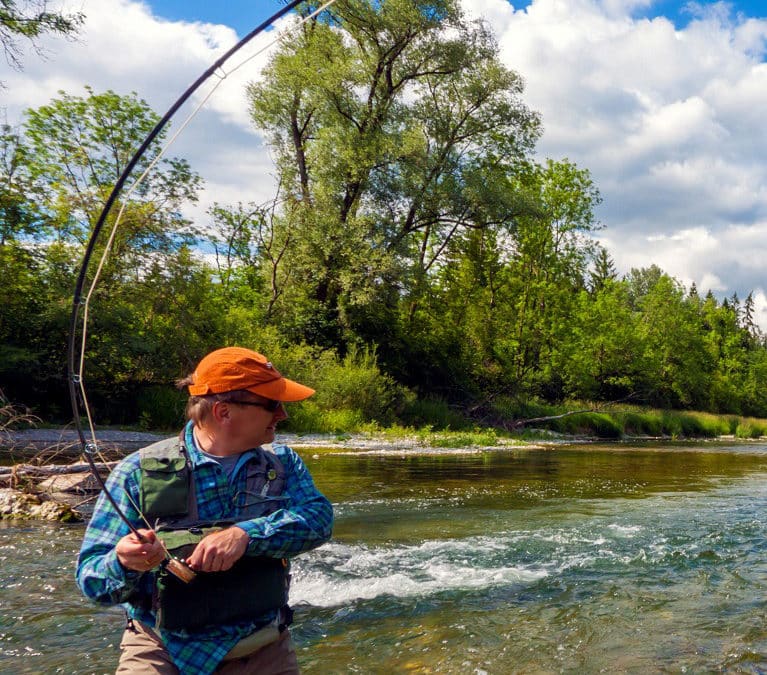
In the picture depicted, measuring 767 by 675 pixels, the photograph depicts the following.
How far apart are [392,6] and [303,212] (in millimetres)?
8526

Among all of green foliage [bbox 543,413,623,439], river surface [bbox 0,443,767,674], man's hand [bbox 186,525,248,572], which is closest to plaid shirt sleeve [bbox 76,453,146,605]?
man's hand [bbox 186,525,248,572]

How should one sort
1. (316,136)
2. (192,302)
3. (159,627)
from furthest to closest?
(316,136), (192,302), (159,627)

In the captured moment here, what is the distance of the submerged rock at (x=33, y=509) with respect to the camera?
796 centimetres

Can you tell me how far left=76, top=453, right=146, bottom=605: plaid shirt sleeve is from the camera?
2199mm

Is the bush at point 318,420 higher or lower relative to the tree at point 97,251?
lower

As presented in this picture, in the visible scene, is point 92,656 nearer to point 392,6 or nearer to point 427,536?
point 427,536

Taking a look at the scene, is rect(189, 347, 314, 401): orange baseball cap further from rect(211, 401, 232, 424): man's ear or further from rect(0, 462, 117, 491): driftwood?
rect(0, 462, 117, 491): driftwood

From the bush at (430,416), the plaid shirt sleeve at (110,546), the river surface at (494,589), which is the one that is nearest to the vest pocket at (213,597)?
the plaid shirt sleeve at (110,546)

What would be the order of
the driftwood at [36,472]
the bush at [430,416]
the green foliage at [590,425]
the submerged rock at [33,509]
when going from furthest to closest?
the green foliage at [590,425]
the bush at [430,416]
the driftwood at [36,472]
the submerged rock at [33,509]

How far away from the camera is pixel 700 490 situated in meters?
12.1

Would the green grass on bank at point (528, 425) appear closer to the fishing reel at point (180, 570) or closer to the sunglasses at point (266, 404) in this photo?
the sunglasses at point (266, 404)

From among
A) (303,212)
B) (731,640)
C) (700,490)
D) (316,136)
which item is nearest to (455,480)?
(700,490)

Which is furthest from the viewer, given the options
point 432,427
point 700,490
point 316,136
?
point 316,136

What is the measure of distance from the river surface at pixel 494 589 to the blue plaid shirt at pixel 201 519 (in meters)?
2.06
